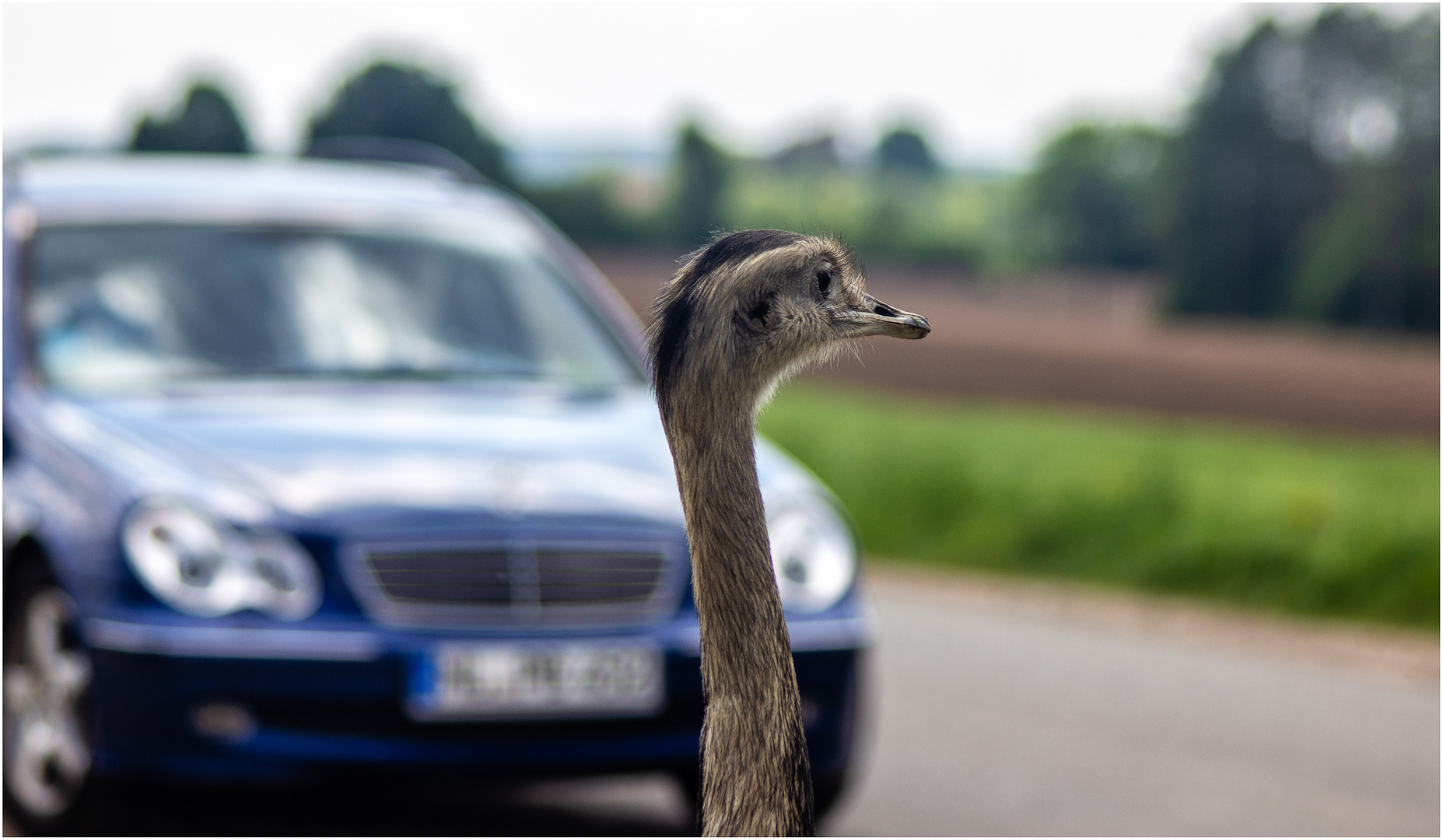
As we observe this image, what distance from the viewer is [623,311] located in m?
6.52

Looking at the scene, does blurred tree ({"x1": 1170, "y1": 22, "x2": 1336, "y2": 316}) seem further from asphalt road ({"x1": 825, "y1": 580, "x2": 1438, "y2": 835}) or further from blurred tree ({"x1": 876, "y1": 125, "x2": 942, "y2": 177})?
asphalt road ({"x1": 825, "y1": 580, "x2": 1438, "y2": 835})

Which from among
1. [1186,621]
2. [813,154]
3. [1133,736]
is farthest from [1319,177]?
[1133,736]

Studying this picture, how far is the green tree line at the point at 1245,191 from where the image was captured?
1414 inches

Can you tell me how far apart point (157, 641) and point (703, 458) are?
2.49m

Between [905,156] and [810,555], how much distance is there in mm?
34277

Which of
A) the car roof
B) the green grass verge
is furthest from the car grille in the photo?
the green grass verge

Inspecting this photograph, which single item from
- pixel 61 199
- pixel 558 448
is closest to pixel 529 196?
pixel 61 199

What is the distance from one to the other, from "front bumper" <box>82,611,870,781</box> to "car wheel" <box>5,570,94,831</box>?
0.41 feet

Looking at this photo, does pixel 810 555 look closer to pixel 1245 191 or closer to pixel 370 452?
pixel 370 452

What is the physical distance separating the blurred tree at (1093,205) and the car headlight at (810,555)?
4724 cm

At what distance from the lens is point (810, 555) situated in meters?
5.21

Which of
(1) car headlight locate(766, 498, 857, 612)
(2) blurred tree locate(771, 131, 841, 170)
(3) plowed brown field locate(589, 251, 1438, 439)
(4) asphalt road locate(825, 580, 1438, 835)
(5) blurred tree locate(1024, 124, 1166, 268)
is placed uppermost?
(1) car headlight locate(766, 498, 857, 612)

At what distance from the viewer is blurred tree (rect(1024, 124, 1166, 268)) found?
5294 centimetres

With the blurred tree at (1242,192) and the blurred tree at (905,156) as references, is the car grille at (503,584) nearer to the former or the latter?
the blurred tree at (905,156)
